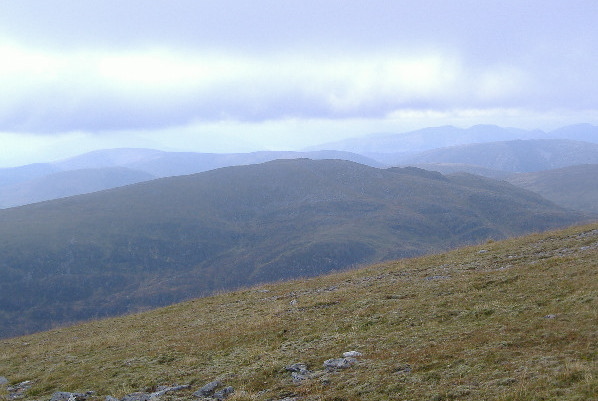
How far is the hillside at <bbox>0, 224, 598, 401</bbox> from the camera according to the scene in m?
12.5

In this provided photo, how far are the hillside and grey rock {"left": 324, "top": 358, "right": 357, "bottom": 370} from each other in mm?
87

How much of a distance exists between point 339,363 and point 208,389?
4.59 m

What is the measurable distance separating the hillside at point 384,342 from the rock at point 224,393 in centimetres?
38

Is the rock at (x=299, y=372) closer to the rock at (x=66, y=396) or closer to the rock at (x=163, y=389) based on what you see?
the rock at (x=163, y=389)

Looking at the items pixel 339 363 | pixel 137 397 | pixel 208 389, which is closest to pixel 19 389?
pixel 137 397

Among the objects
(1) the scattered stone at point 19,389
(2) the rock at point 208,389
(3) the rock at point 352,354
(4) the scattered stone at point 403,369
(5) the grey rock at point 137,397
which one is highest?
(4) the scattered stone at point 403,369

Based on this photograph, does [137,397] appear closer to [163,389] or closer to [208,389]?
[163,389]

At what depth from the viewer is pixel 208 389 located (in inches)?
599

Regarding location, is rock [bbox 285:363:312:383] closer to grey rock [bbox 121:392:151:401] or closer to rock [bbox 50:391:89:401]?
grey rock [bbox 121:392:151:401]

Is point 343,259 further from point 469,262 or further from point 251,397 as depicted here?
point 251,397

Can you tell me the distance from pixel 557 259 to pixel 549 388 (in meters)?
16.9

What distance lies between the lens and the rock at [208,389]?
1496 centimetres

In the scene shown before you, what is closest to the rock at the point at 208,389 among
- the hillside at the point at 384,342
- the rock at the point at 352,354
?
the hillside at the point at 384,342

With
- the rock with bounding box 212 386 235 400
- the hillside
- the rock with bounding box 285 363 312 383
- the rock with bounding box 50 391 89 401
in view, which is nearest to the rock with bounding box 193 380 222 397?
the hillside
